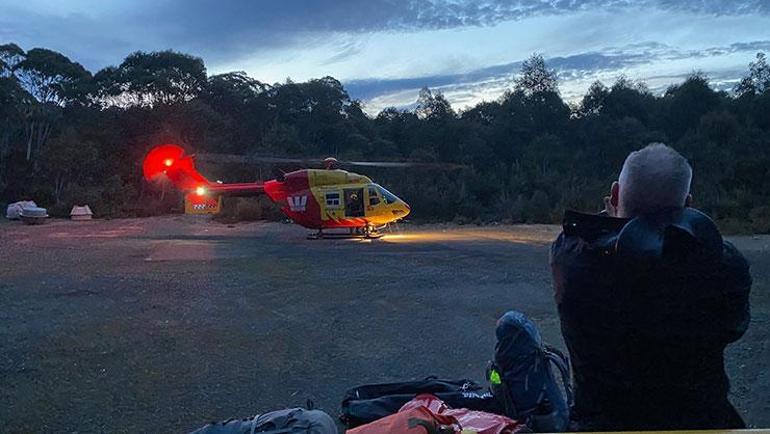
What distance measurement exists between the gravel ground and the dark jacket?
228 cm

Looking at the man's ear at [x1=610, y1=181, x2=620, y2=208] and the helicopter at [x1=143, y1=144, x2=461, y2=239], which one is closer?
the man's ear at [x1=610, y1=181, x2=620, y2=208]

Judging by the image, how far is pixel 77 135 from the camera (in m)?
38.4

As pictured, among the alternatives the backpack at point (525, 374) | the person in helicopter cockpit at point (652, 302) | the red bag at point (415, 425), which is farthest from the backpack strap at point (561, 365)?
the red bag at point (415, 425)

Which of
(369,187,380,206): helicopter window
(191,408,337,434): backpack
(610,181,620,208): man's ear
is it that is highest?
(610,181,620,208): man's ear

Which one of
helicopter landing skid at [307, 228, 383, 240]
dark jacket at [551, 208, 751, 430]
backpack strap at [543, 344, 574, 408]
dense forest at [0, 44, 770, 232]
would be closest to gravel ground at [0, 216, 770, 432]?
backpack strap at [543, 344, 574, 408]

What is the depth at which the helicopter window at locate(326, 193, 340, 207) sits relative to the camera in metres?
16.7

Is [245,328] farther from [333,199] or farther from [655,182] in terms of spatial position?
[333,199]

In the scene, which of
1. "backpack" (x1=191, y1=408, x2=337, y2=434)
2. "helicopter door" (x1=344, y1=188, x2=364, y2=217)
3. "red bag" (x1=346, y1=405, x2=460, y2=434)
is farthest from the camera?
"helicopter door" (x1=344, y1=188, x2=364, y2=217)

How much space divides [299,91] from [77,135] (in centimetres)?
1408

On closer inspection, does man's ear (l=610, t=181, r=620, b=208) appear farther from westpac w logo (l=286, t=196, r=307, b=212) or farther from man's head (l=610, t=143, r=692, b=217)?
westpac w logo (l=286, t=196, r=307, b=212)

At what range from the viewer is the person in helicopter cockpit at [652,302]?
2.03m

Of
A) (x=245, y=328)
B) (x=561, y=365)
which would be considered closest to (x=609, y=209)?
(x=561, y=365)

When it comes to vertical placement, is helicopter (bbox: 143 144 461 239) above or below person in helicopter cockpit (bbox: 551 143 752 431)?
below

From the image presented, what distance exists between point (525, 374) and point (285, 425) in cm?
128
